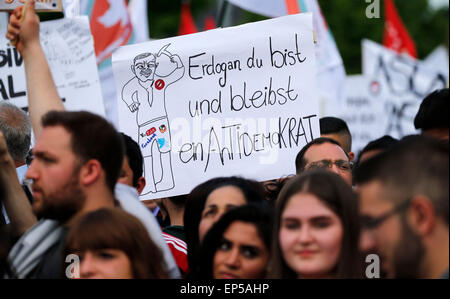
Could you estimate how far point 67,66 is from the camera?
636 cm

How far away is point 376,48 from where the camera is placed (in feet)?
46.0

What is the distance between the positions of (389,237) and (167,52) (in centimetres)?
296

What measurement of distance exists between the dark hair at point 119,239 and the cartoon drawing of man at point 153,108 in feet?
6.58

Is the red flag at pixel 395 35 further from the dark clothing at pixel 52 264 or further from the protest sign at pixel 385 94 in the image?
the dark clothing at pixel 52 264

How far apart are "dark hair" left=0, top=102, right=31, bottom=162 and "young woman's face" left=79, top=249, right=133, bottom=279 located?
1997 millimetres

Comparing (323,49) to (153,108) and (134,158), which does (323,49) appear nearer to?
(153,108)

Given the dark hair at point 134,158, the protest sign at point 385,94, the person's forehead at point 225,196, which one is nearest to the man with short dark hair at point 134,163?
the dark hair at point 134,158

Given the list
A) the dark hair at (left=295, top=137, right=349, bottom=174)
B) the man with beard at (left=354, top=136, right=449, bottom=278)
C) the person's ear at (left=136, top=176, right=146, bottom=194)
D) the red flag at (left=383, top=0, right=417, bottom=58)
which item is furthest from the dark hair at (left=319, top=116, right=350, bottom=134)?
the red flag at (left=383, top=0, right=417, bottom=58)

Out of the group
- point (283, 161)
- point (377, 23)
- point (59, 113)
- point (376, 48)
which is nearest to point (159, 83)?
point (283, 161)

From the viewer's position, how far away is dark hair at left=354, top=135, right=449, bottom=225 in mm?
2727

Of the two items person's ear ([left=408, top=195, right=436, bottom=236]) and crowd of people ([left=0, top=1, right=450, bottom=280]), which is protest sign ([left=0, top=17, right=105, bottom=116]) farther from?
person's ear ([left=408, top=195, right=436, bottom=236])

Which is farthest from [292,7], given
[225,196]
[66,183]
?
[66,183]

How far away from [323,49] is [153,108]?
454 centimetres

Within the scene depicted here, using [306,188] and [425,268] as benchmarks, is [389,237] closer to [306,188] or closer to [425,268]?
[425,268]
